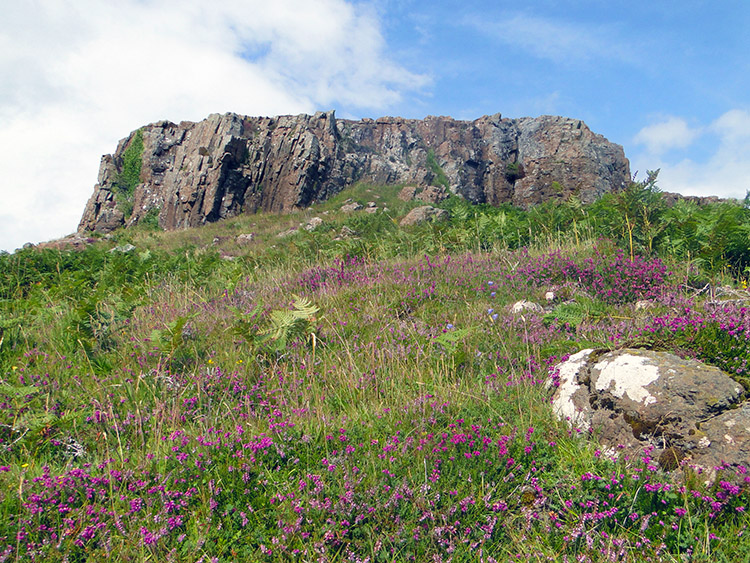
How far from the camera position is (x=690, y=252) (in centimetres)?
664

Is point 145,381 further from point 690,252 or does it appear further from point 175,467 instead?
point 690,252

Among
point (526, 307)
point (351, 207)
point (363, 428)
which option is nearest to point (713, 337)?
point (526, 307)

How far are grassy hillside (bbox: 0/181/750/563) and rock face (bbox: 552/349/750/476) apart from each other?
0.17 meters

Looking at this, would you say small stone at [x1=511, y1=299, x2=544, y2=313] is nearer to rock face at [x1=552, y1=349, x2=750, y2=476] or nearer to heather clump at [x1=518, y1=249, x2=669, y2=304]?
heather clump at [x1=518, y1=249, x2=669, y2=304]

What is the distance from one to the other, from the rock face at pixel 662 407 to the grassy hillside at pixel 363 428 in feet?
0.57

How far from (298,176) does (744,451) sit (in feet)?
104

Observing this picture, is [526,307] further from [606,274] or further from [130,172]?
[130,172]


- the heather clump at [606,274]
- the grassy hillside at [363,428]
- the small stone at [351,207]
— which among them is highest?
the small stone at [351,207]

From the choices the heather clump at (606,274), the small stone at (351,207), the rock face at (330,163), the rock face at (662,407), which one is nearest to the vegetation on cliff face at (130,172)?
the rock face at (330,163)

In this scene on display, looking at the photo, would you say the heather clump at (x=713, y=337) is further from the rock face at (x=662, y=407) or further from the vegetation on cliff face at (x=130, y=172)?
the vegetation on cliff face at (x=130, y=172)

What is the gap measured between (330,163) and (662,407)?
3381cm

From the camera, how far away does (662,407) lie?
9.36 ft

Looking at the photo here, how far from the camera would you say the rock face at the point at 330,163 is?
32.0 meters

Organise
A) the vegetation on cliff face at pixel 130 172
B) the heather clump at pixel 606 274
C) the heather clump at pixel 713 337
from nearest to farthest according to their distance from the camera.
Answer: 1. the heather clump at pixel 713 337
2. the heather clump at pixel 606 274
3. the vegetation on cliff face at pixel 130 172
